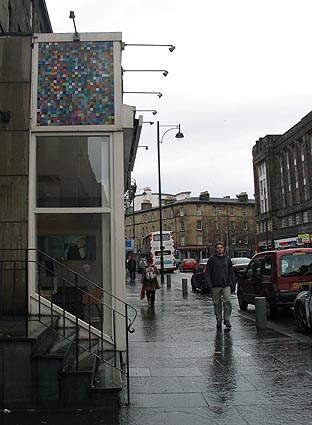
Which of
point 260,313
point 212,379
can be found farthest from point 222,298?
point 212,379

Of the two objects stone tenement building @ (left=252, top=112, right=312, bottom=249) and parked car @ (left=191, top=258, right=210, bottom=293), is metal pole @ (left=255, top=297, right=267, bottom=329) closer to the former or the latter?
parked car @ (left=191, top=258, right=210, bottom=293)

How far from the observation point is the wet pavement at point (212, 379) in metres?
5.11

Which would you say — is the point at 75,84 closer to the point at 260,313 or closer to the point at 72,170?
the point at 72,170

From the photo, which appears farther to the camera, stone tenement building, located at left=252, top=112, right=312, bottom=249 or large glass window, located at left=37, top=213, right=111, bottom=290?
stone tenement building, located at left=252, top=112, right=312, bottom=249

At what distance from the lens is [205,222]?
102 metres

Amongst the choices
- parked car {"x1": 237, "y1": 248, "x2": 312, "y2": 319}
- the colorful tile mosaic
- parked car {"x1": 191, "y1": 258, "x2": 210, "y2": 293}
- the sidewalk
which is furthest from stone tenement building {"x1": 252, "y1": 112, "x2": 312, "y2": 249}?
the colorful tile mosaic

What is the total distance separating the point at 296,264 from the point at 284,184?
55350mm

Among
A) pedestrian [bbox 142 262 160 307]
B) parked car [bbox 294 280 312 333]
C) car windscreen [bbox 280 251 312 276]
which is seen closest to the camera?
parked car [bbox 294 280 312 333]

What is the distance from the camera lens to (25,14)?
18266 millimetres

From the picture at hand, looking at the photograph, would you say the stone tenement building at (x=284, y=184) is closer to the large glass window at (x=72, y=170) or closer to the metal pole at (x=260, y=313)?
the metal pole at (x=260, y=313)

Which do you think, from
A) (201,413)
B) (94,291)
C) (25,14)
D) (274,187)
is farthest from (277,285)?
(274,187)

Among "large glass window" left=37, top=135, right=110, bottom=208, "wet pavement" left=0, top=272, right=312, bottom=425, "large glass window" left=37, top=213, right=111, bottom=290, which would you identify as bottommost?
"wet pavement" left=0, top=272, right=312, bottom=425

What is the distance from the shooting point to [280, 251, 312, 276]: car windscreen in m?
12.8

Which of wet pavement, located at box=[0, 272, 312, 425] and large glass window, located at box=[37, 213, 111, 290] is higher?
large glass window, located at box=[37, 213, 111, 290]
